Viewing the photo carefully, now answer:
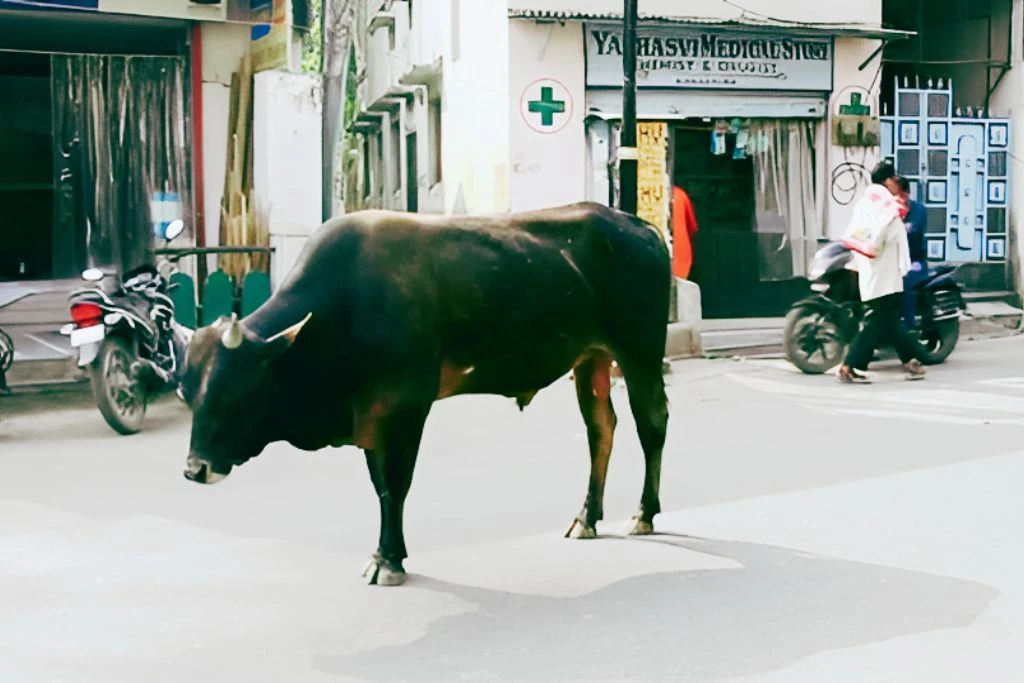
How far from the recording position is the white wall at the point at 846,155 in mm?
18375

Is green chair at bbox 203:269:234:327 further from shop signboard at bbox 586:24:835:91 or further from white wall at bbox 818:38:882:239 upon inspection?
white wall at bbox 818:38:882:239

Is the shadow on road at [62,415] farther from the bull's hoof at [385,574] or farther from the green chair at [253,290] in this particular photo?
the bull's hoof at [385,574]

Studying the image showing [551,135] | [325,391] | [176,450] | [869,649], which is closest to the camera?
[869,649]

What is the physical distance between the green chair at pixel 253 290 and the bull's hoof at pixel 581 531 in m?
8.04

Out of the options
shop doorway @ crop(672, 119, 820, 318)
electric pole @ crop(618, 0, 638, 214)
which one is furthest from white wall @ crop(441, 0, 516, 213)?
electric pole @ crop(618, 0, 638, 214)

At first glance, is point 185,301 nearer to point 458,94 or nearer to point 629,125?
point 629,125

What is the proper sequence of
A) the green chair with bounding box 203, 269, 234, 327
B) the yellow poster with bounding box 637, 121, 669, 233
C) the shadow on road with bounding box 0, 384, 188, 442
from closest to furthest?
the shadow on road with bounding box 0, 384, 188, 442 < the green chair with bounding box 203, 269, 234, 327 < the yellow poster with bounding box 637, 121, 669, 233

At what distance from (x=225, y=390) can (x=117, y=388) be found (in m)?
5.27

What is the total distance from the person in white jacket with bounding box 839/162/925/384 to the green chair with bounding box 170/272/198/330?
5744 mm

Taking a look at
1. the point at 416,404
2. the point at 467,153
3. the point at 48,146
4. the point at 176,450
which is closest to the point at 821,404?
the point at 176,450

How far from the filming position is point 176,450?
406 inches

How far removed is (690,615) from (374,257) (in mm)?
1941

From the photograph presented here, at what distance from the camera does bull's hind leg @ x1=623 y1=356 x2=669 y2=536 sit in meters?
7.18

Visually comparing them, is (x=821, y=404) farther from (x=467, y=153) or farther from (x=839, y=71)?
(x=467, y=153)
